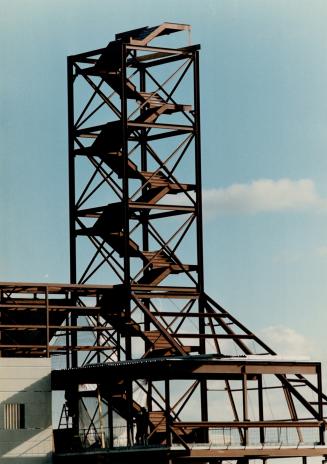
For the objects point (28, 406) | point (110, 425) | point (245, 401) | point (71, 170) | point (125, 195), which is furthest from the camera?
point (71, 170)

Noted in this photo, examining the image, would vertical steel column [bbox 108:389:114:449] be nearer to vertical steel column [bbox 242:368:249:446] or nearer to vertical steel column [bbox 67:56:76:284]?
vertical steel column [bbox 242:368:249:446]

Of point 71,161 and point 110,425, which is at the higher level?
point 71,161

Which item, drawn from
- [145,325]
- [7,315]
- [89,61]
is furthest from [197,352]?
[89,61]

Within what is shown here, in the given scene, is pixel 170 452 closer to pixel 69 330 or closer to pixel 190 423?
pixel 190 423

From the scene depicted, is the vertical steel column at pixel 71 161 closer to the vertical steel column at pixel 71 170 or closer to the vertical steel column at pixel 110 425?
the vertical steel column at pixel 71 170

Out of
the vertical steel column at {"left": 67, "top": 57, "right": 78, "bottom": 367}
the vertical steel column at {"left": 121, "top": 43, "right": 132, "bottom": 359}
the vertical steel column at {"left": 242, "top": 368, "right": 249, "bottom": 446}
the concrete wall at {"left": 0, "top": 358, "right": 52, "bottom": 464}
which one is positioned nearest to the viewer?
the vertical steel column at {"left": 242, "top": 368, "right": 249, "bottom": 446}

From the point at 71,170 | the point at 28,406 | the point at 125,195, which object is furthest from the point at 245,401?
the point at 71,170

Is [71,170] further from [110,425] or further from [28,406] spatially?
[110,425]

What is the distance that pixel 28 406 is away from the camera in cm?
11606

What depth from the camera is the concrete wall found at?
11481cm

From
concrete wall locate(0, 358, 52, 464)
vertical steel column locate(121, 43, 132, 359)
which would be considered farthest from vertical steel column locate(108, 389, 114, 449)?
vertical steel column locate(121, 43, 132, 359)

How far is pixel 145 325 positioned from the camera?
397 ft

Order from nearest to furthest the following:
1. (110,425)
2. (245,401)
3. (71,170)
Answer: (245,401) < (110,425) < (71,170)

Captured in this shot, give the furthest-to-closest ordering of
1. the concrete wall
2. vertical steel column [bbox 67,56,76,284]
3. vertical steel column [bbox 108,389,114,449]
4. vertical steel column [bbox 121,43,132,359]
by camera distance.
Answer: vertical steel column [bbox 67,56,76,284], vertical steel column [bbox 121,43,132,359], the concrete wall, vertical steel column [bbox 108,389,114,449]
